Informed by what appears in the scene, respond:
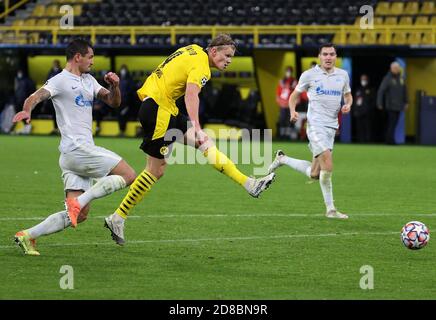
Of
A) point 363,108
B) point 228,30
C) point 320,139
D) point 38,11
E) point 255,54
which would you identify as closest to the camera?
point 320,139

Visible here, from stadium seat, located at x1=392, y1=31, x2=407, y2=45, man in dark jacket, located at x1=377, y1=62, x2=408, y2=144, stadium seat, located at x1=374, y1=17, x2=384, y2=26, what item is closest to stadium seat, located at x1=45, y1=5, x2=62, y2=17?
stadium seat, located at x1=374, y1=17, x2=384, y2=26

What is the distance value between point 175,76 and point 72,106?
119 centimetres

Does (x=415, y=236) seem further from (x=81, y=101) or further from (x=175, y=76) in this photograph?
(x=81, y=101)

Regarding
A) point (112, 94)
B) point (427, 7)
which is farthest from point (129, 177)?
point (427, 7)

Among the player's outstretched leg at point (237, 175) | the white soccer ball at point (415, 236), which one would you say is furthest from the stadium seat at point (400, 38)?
the player's outstretched leg at point (237, 175)

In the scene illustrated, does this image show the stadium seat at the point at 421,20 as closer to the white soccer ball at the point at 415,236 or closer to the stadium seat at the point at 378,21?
the stadium seat at the point at 378,21

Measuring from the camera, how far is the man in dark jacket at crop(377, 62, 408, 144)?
3045cm

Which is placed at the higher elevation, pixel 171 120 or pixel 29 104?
pixel 29 104

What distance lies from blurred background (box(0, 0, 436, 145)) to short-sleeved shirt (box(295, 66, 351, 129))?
1598 centimetres

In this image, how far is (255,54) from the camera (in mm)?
33719

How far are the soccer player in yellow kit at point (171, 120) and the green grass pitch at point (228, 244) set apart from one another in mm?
594

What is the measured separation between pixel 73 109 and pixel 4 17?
31.1 m

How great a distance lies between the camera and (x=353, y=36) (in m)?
33.6

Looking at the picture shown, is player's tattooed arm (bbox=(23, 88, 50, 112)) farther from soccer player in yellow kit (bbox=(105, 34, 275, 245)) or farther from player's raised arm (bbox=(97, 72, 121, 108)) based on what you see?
soccer player in yellow kit (bbox=(105, 34, 275, 245))
